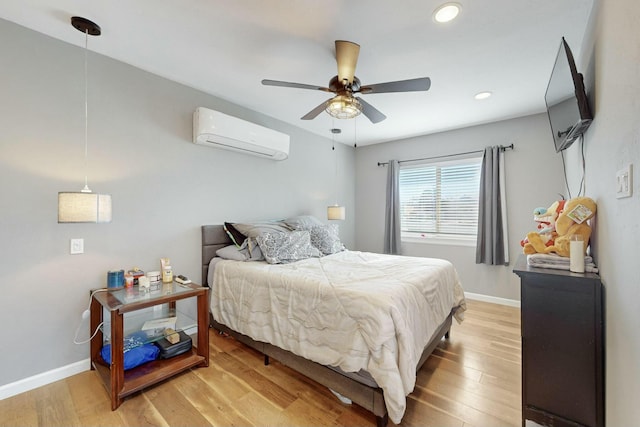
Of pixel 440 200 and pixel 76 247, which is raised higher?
pixel 440 200

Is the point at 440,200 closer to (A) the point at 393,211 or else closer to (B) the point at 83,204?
(A) the point at 393,211

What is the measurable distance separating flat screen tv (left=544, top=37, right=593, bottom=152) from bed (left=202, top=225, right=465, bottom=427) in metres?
1.35

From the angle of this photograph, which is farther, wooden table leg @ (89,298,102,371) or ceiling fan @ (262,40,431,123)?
wooden table leg @ (89,298,102,371)

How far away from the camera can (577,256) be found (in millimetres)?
1447

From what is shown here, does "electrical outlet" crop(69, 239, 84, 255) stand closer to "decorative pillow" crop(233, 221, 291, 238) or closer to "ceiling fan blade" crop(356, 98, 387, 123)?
"decorative pillow" crop(233, 221, 291, 238)

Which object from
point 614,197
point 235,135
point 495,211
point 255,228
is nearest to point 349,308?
point 614,197

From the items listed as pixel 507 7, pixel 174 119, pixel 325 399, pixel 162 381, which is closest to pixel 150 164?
pixel 174 119

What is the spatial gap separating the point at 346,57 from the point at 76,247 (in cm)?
250

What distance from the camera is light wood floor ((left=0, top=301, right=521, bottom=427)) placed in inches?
63.2

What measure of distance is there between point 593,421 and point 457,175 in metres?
3.34

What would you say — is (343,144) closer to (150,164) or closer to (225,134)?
(225,134)

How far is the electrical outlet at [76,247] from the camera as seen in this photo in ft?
6.70

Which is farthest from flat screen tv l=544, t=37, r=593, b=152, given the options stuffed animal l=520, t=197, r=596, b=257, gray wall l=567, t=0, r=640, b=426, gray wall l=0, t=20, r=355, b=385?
gray wall l=0, t=20, r=355, b=385

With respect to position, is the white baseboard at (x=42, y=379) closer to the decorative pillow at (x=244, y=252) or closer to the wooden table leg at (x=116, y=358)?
the wooden table leg at (x=116, y=358)
